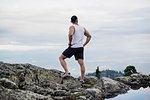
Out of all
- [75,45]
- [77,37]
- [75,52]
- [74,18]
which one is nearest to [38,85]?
[75,52]

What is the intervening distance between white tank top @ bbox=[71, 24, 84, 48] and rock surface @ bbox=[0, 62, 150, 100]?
1946 mm

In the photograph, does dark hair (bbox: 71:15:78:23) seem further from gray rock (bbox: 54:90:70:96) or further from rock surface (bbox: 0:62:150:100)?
gray rock (bbox: 54:90:70:96)

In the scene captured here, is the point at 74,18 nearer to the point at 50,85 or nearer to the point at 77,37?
the point at 77,37

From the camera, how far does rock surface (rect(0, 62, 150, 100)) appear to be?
412 inches

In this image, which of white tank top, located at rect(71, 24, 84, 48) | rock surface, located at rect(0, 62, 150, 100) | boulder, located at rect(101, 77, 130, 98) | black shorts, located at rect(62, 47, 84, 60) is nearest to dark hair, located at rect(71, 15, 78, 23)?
white tank top, located at rect(71, 24, 84, 48)

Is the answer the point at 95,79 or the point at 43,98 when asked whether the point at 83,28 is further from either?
the point at 43,98

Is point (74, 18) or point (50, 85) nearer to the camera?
point (50, 85)

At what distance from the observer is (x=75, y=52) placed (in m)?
13.7

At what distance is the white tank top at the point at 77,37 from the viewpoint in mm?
13477

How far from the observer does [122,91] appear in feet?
44.2

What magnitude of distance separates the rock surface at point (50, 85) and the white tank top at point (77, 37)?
1.95m

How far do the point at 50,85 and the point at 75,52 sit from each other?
2.47 m

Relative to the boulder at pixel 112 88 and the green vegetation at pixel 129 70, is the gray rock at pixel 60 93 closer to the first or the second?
the boulder at pixel 112 88

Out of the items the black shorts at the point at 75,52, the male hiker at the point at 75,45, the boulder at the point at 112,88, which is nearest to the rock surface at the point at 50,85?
the boulder at the point at 112,88
